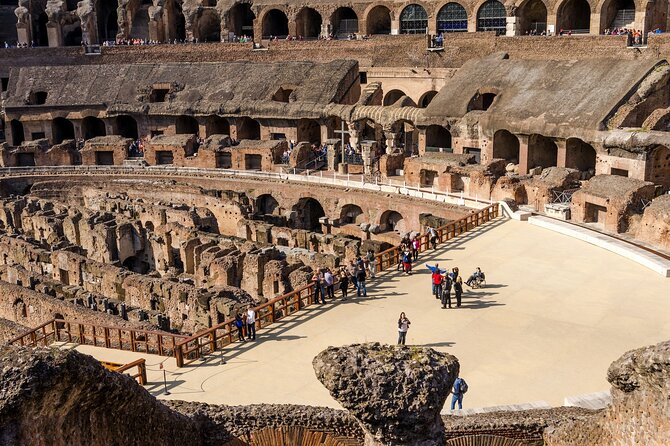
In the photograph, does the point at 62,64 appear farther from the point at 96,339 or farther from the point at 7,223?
the point at 96,339

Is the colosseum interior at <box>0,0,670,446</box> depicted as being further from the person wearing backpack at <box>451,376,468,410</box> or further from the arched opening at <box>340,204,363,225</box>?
the person wearing backpack at <box>451,376,468,410</box>

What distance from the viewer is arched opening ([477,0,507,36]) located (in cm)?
4184

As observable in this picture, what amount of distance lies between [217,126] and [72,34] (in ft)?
59.8

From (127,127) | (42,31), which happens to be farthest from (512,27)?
(42,31)

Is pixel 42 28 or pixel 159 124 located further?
pixel 42 28

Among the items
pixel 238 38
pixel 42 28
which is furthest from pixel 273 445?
pixel 42 28

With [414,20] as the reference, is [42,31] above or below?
above

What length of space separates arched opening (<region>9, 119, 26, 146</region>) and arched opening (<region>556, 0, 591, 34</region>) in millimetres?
31473

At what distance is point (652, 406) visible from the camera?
8.56 metres

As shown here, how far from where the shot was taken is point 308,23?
48.8 m

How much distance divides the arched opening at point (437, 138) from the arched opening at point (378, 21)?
12.2m

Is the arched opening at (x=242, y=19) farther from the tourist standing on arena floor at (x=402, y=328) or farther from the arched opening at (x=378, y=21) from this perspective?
the tourist standing on arena floor at (x=402, y=328)

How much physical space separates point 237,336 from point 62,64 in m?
37.6

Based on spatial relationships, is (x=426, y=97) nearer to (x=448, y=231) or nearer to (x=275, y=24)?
(x=275, y=24)
